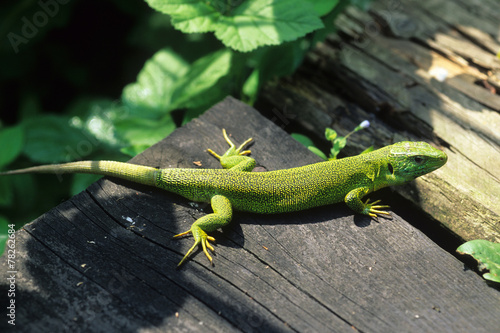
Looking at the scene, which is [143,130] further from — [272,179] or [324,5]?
[324,5]

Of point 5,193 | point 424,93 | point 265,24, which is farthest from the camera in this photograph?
point 5,193

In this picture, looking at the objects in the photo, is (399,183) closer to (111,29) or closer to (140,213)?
(140,213)

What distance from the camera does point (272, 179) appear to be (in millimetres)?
3391

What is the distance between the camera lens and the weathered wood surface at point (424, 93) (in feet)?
11.8

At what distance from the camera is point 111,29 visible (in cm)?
686

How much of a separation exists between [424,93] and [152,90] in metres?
2.90

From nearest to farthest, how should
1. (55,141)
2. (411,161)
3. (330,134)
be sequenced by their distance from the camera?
(411,161)
(330,134)
(55,141)

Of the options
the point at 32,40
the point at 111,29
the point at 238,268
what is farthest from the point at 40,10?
the point at 238,268

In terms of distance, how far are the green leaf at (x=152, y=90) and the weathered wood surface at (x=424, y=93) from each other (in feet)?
3.61

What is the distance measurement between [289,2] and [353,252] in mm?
2427

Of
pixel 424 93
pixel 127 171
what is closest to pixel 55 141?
pixel 127 171

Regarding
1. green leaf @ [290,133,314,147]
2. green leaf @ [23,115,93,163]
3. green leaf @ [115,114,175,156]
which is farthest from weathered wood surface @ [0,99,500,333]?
green leaf @ [23,115,93,163]

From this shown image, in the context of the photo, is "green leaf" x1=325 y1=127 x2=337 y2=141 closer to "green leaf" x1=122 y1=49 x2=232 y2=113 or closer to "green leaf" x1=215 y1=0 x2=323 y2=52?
"green leaf" x1=215 y1=0 x2=323 y2=52

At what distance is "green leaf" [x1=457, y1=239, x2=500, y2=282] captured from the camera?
2.87m
